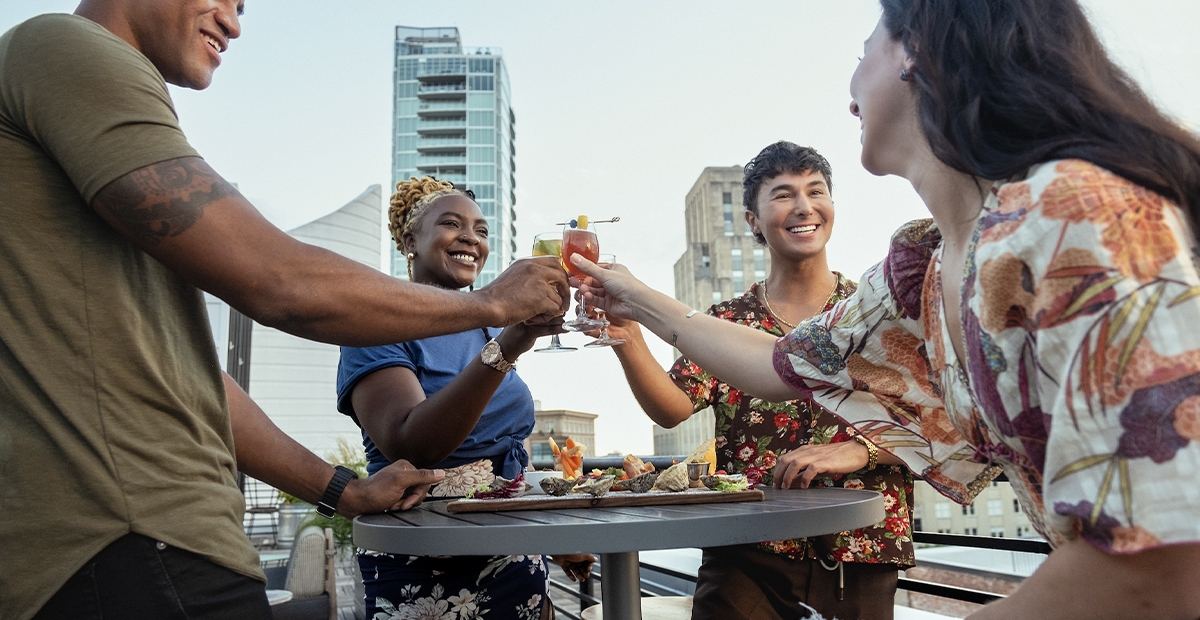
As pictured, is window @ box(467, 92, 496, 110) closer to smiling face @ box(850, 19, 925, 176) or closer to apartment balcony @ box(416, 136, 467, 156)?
apartment balcony @ box(416, 136, 467, 156)

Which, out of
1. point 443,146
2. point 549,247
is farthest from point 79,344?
point 443,146

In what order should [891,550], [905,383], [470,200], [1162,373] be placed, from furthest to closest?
[470,200] < [891,550] < [905,383] < [1162,373]

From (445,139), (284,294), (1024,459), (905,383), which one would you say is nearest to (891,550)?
(905,383)

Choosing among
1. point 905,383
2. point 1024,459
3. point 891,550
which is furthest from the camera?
point 891,550

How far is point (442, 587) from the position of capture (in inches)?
71.7

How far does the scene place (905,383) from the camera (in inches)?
52.4

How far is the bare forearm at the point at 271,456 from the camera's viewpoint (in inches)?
62.9

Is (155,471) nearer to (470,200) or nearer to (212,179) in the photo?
(212,179)

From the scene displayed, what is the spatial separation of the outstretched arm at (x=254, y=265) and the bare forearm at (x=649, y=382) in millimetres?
961

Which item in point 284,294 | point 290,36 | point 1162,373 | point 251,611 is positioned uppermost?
point 290,36

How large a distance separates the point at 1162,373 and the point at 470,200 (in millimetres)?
2163

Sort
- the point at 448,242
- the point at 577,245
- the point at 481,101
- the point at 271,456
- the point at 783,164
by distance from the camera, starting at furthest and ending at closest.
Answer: the point at 481,101 → the point at 783,164 → the point at 448,242 → the point at 577,245 → the point at 271,456

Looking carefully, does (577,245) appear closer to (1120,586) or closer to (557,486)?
(557,486)

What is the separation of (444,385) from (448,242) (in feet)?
1.79
